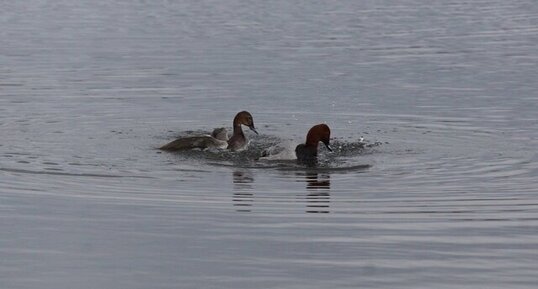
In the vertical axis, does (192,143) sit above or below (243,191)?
above

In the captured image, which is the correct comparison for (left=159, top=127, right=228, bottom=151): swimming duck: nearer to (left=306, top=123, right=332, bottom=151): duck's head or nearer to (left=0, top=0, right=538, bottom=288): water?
(left=0, top=0, right=538, bottom=288): water

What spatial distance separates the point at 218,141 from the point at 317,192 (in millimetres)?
3753

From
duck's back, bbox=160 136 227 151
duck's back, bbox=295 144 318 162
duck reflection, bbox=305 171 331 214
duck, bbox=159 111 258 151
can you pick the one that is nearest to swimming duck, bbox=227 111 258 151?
duck, bbox=159 111 258 151

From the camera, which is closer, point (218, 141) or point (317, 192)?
point (317, 192)

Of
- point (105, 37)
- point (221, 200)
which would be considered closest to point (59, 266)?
point (221, 200)

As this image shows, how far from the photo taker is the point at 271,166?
18.0m

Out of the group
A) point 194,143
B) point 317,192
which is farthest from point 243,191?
point 194,143

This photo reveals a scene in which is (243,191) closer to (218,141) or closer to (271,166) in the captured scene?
(271,166)

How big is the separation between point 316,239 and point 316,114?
10655 mm

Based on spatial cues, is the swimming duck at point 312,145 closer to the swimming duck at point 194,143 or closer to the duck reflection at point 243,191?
the duck reflection at point 243,191

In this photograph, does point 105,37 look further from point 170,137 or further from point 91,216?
point 91,216

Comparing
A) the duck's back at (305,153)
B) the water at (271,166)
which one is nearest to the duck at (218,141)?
the water at (271,166)

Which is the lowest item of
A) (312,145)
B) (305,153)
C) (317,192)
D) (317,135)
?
(317,192)

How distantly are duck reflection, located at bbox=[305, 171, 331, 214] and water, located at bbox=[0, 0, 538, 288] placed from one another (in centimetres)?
5
